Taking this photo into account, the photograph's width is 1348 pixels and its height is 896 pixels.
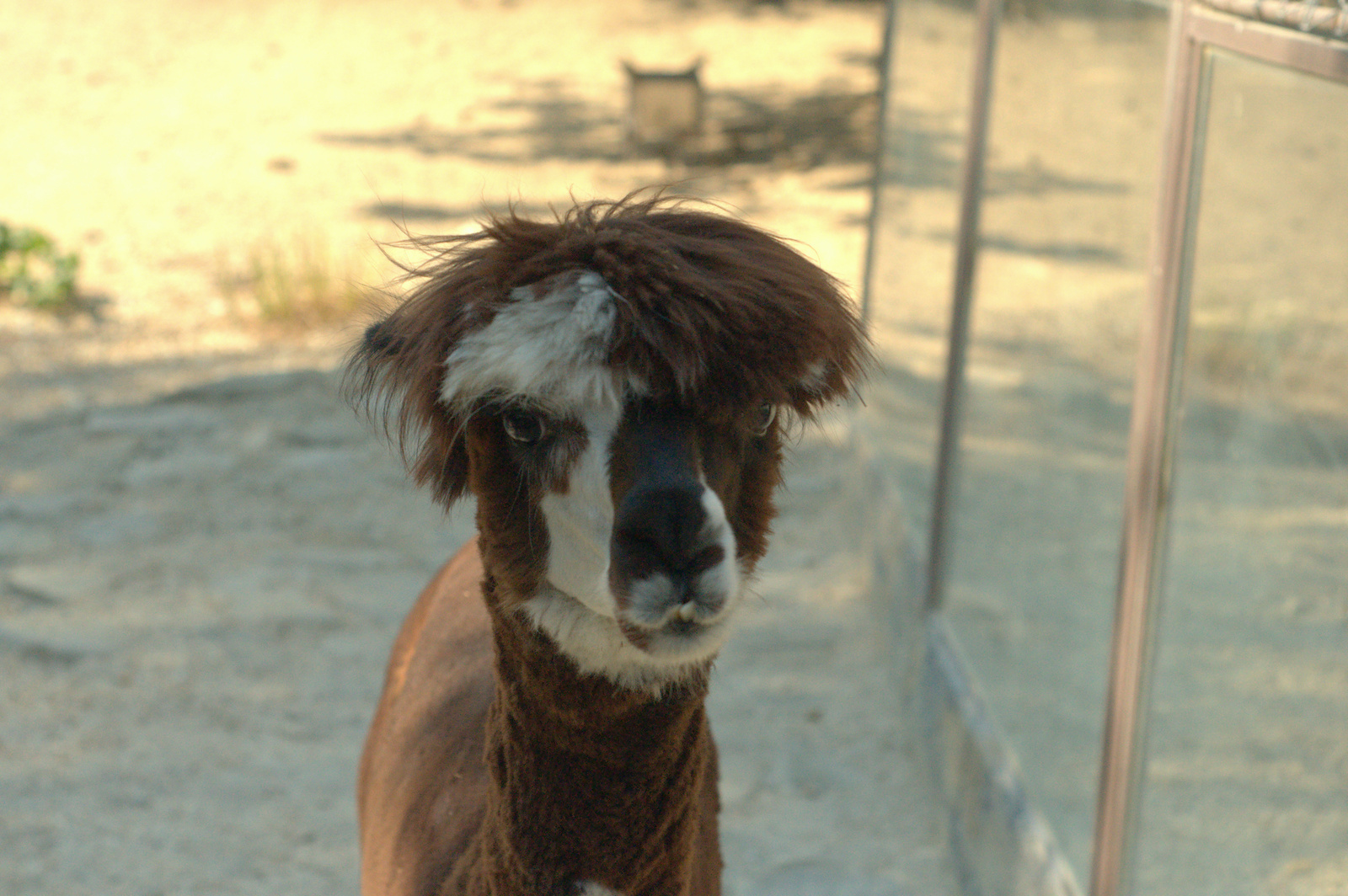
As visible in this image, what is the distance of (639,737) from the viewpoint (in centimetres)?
175

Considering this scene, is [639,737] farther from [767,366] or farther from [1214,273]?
[1214,273]

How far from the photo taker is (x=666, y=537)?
4.89 ft

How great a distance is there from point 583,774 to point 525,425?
0.48 m

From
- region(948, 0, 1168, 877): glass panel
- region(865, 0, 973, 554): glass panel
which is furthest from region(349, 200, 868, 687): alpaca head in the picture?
region(865, 0, 973, 554): glass panel

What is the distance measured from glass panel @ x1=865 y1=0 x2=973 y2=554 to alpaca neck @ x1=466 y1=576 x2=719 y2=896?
2863 millimetres

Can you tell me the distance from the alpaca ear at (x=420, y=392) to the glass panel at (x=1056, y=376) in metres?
1.68

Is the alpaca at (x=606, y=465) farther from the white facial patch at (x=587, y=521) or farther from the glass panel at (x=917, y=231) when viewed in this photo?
the glass panel at (x=917, y=231)

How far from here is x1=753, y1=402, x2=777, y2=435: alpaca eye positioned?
1645 mm

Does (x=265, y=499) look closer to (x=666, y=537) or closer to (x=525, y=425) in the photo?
(x=525, y=425)

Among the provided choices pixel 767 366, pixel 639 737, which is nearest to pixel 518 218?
pixel 767 366

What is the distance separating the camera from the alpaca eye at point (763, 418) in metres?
1.64

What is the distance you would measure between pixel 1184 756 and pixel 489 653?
1355 millimetres

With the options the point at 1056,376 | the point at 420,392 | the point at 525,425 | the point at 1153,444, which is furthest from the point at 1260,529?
the point at 420,392

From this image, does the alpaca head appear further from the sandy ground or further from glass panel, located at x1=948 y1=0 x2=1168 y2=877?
glass panel, located at x1=948 y1=0 x2=1168 y2=877
